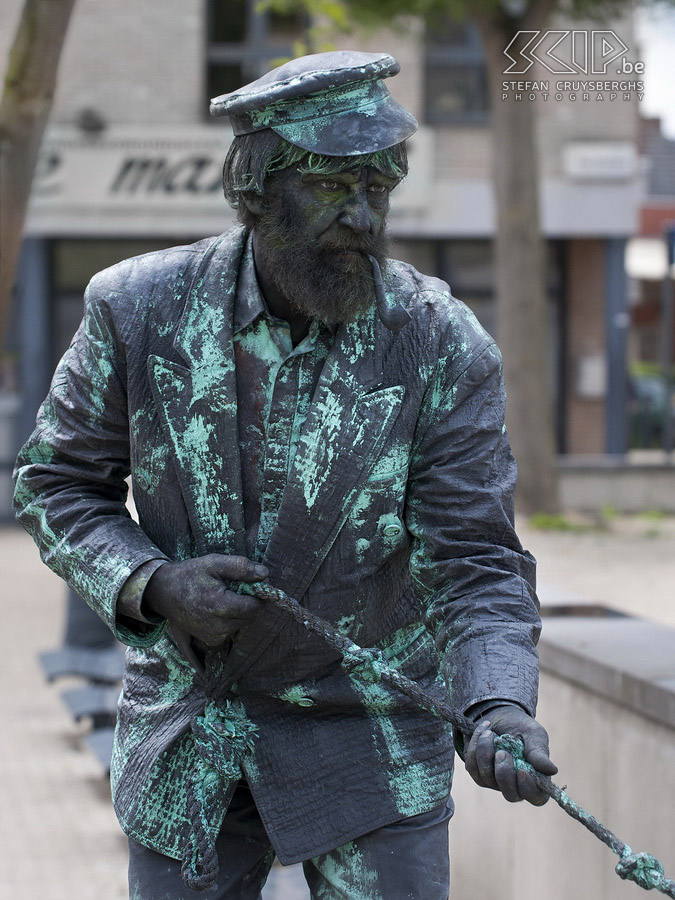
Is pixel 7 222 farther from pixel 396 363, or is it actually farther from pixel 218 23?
pixel 218 23

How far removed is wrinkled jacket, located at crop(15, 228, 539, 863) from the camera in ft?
7.06

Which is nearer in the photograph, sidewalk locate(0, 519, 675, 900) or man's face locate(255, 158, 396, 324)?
man's face locate(255, 158, 396, 324)

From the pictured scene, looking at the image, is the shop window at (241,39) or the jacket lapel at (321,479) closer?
the jacket lapel at (321,479)

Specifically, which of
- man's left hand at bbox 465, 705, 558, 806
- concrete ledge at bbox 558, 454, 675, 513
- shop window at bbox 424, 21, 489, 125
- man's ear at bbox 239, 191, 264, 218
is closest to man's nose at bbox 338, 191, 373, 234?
man's ear at bbox 239, 191, 264, 218

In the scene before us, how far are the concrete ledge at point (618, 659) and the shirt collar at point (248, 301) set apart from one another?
1501mm

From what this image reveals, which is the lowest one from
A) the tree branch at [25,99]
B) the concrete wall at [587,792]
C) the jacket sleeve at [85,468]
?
Answer: the concrete wall at [587,792]

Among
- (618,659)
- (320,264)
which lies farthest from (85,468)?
(618,659)

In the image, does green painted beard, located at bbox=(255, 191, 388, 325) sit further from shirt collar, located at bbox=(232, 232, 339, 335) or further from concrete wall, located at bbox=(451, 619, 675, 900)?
concrete wall, located at bbox=(451, 619, 675, 900)

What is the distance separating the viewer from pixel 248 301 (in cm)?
225

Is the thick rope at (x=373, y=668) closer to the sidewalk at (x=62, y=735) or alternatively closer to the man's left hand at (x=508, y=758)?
the man's left hand at (x=508, y=758)

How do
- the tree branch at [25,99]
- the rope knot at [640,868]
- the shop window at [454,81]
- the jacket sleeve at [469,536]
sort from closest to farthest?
the rope knot at [640,868], the jacket sleeve at [469,536], the tree branch at [25,99], the shop window at [454,81]

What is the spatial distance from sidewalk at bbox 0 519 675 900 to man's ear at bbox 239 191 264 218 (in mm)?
2986

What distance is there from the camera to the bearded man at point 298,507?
6.99 ft

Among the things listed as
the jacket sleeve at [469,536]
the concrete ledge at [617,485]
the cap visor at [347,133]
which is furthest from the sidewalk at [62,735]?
the cap visor at [347,133]
